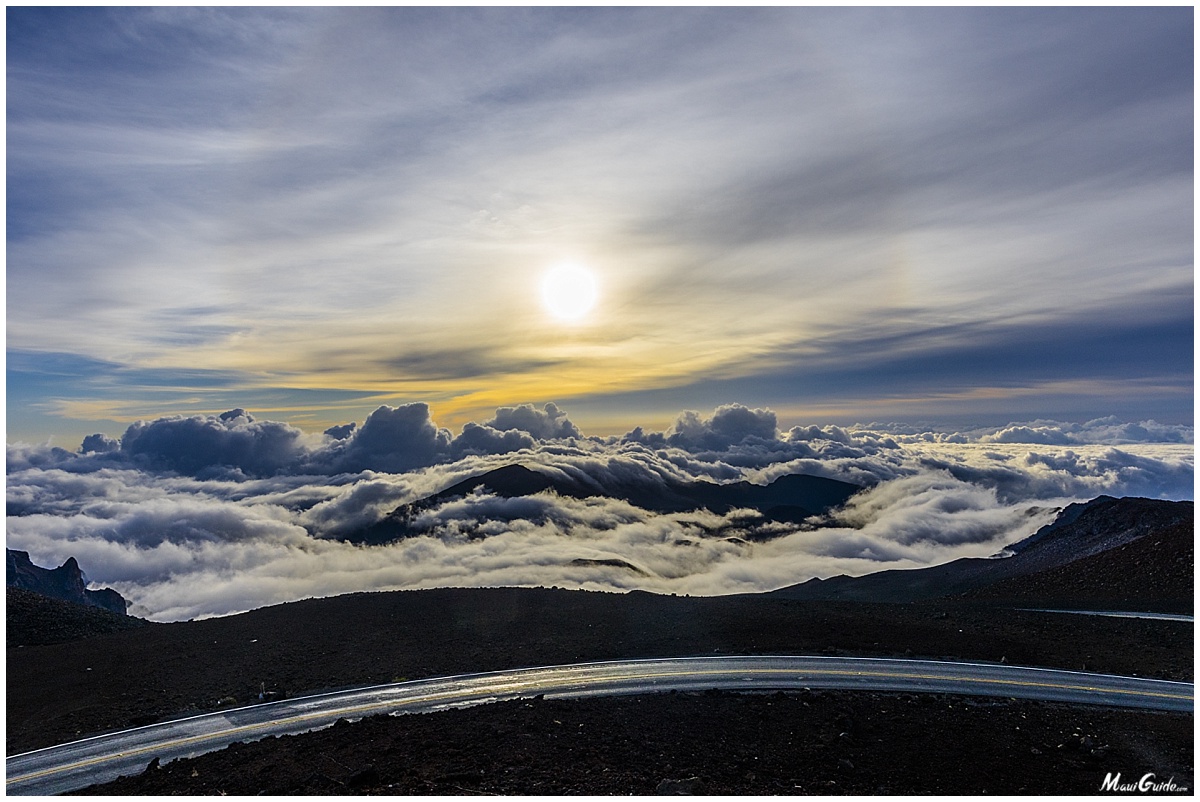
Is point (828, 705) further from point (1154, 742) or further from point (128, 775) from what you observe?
point (128, 775)

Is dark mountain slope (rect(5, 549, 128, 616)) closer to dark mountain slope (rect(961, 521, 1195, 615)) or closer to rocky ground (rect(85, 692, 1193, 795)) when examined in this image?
rocky ground (rect(85, 692, 1193, 795))

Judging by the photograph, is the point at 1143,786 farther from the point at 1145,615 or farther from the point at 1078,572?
the point at 1078,572

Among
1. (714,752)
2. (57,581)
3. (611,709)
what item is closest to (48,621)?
(611,709)

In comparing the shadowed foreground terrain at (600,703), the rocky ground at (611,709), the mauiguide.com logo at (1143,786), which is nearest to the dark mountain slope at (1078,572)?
the shadowed foreground terrain at (600,703)

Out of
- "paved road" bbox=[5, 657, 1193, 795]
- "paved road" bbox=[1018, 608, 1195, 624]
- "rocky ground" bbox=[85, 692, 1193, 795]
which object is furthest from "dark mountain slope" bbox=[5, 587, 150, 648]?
"paved road" bbox=[1018, 608, 1195, 624]

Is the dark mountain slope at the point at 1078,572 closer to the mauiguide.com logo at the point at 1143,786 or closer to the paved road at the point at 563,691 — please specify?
the paved road at the point at 563,691

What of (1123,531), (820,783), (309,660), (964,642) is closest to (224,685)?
(309,660)

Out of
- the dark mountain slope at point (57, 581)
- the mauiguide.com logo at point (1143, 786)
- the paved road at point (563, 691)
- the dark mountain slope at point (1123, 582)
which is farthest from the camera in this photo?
the dark mountain slope at point (57, 581)
